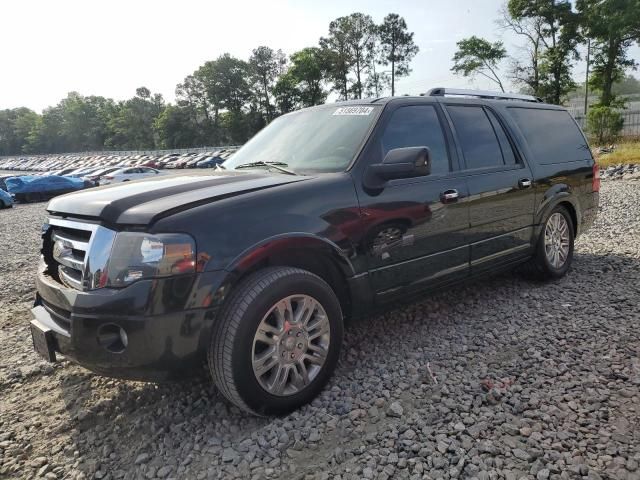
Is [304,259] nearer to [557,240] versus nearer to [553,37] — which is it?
[557,240]


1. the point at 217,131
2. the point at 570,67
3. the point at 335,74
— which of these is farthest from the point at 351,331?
the point at 217,131

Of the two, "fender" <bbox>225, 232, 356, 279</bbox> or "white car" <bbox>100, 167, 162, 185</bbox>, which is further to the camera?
"white car" <bbox>100, 167, 162, 185</bbox>

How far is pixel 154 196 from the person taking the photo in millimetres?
2590

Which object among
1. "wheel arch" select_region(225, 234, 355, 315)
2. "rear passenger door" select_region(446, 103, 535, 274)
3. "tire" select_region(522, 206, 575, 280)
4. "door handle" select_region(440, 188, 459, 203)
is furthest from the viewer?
"tire" select_region(522, 206, 575, 280)

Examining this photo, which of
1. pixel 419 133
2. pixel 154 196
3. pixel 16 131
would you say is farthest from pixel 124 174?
pixel 16 131

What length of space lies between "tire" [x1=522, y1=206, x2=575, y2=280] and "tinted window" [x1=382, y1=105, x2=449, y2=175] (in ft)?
5.49

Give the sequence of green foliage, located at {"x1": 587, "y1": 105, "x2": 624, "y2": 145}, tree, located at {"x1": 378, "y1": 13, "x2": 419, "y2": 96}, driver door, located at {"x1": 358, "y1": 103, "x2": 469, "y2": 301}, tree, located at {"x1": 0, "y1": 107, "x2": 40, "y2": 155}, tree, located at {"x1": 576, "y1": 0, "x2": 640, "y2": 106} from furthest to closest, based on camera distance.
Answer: tree, located at {"x1": 0, "y1": 107, "x2": 40, "y2": 155}
tree, located at {"x1": 378, "y1": 13, "x2": 419, "y2": 96}
tree, located at {"x1": 576, "y1": 0, "x2": 640, "y2": 106}
green foliage, located at {"x1": 587, "y1": 105, "x2": 624, "y2": 145}
driver door, located at {"x1": 358, "y1": 103, "x2": 469, "y2": 301}

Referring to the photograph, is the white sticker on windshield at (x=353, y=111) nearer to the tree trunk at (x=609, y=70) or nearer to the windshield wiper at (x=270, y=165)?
the windshield wiper at (x=270, y=165)

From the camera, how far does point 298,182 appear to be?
2.83 metres

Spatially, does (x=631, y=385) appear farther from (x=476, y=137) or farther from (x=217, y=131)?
(x=217, y=131)

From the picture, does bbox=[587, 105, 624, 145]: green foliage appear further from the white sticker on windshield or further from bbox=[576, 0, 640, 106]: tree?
the white sticker on windshield

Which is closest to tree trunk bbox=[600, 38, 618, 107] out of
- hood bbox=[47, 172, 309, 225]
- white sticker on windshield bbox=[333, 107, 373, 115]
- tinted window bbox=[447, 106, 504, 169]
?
tinted window bbox=[447, 106, 504, 169]

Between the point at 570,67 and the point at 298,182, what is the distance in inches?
1662

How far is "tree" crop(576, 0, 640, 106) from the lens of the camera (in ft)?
97.4
